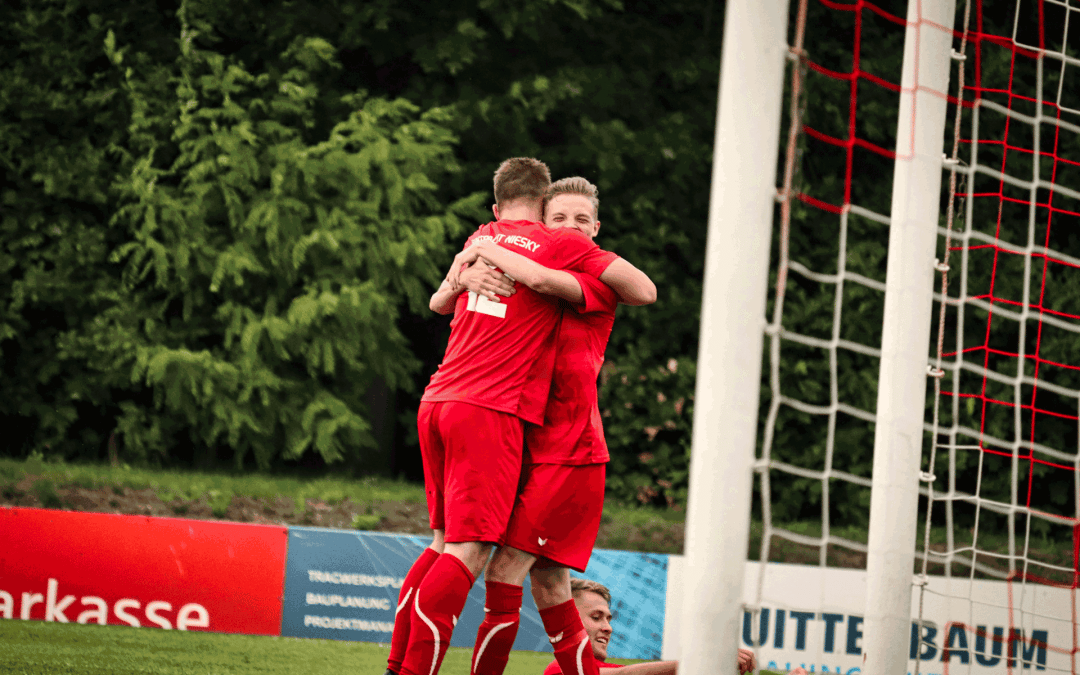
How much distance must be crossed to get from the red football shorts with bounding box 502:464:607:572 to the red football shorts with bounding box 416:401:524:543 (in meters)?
0.08

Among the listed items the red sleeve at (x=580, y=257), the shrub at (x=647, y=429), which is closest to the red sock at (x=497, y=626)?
the red sleeve at (x=580, y=257)

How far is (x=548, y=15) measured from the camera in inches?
352

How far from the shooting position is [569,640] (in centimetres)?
279

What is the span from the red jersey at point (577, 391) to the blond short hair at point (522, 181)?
0.39m

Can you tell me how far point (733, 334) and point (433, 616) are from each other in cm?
121

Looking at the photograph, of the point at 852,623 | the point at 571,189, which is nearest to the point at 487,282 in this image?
the point at 571,189

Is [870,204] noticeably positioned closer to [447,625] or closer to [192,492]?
[192,492]

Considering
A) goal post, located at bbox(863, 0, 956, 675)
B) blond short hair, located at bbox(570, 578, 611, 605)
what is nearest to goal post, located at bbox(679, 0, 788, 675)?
goal post, located at bbox(863, 0, 956, 675)

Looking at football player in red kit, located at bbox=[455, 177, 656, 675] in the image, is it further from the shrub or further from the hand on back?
the shrub

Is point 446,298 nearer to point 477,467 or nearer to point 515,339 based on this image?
point 515,339

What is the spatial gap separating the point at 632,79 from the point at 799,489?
4.26 m

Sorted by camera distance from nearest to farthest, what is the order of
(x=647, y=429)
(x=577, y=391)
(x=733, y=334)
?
(x=733, y=334) < (x=577, y=391) < (x=647, y=429)

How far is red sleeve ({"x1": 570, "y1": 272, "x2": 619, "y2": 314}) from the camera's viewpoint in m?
2.79

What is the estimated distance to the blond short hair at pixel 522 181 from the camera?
3.03 metres
